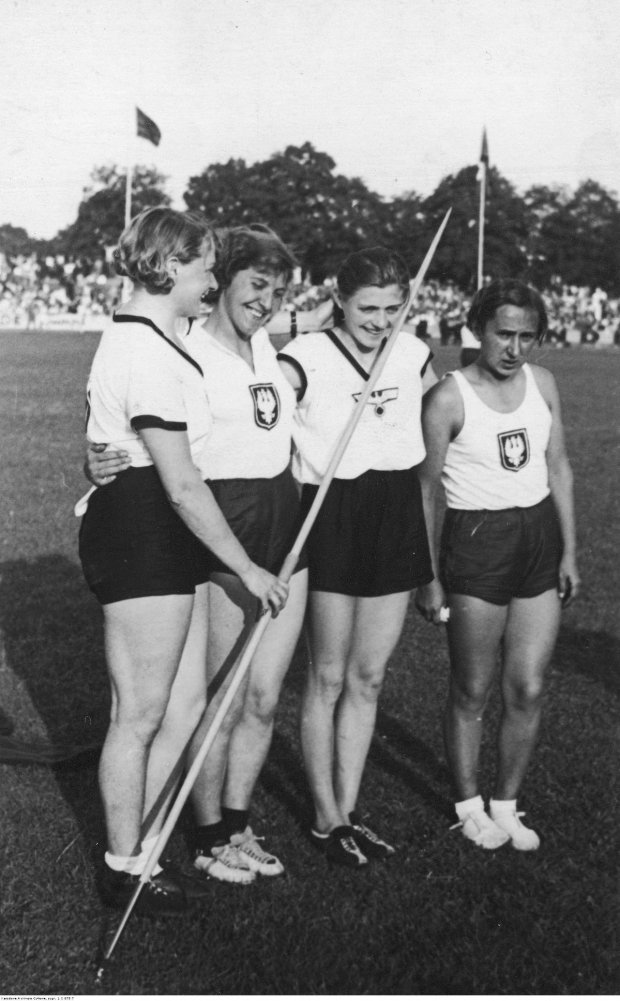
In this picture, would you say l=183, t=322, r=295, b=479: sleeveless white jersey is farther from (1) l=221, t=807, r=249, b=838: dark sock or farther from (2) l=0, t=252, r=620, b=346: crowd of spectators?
(2) l=0, t=252, r=620, b=346: crowd of spectators

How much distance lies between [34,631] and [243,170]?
78.3 meters

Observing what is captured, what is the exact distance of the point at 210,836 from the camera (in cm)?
412

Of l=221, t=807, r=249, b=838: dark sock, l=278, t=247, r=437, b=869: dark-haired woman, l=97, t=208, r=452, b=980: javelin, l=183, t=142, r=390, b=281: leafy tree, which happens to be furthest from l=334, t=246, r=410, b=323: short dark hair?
l=183, t=142, r=390, b=281: leafy tree

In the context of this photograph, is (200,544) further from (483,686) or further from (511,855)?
(511,855)

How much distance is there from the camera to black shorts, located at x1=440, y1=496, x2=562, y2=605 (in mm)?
4164

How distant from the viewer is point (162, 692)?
3588 mm

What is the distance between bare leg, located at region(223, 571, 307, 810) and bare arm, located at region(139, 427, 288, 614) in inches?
14.5

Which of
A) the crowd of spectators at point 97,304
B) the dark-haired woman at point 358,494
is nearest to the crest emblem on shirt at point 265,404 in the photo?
the dark-haired woman at point 358,494

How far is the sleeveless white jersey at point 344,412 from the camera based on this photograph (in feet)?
13.2

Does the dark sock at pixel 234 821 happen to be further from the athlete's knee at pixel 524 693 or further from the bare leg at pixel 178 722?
the athlete's knee at pixel 524 693

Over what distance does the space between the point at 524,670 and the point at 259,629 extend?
1.17 metres

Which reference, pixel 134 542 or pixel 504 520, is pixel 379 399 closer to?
pixel 504 520

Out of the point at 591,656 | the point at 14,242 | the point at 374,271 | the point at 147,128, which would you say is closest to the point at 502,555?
the point at 374,271

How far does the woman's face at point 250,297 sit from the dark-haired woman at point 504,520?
0.76m
